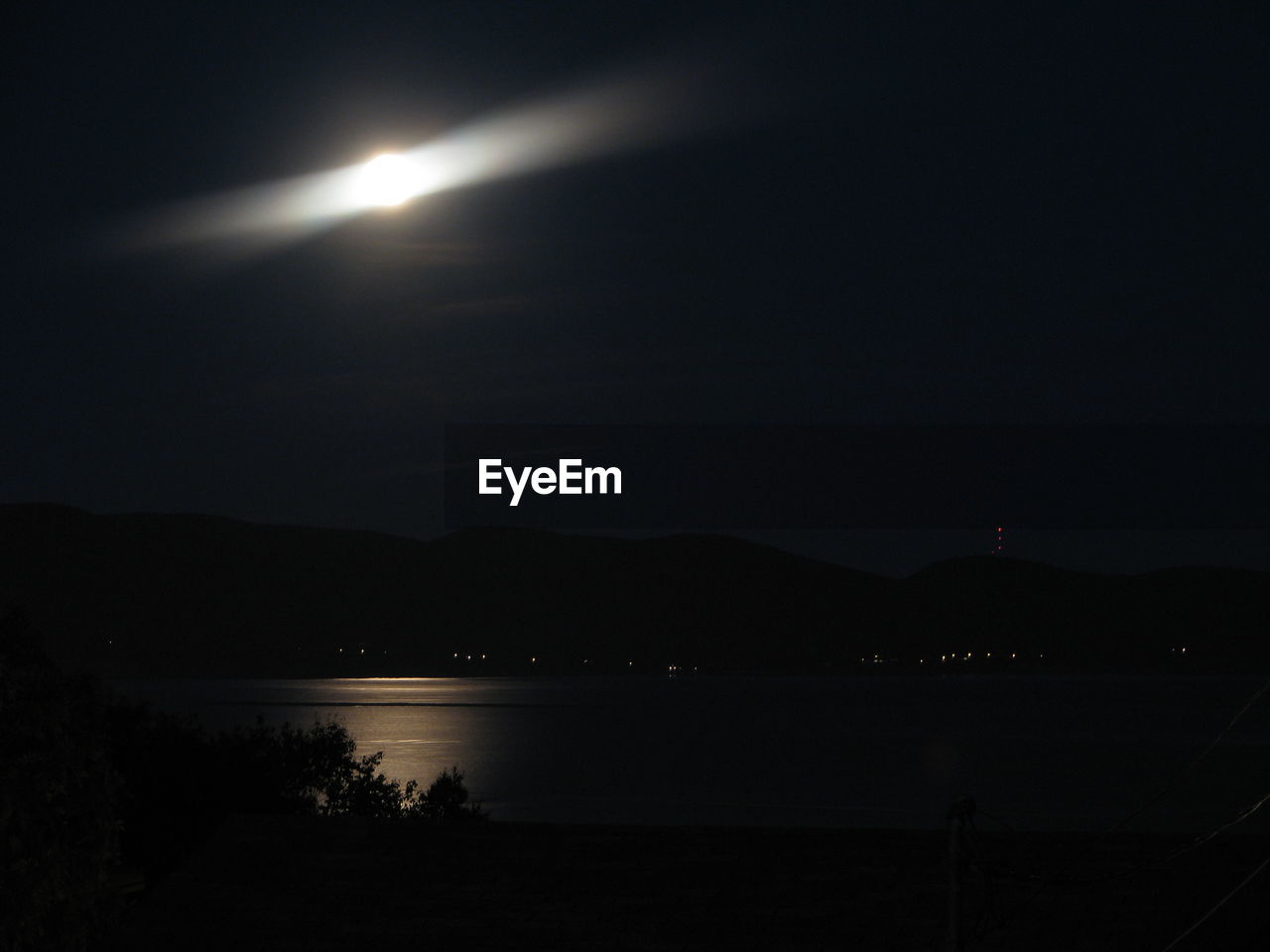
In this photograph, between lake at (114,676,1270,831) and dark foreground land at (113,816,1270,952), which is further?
lake at (114,676,1270,831)

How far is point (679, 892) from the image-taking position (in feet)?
56.1

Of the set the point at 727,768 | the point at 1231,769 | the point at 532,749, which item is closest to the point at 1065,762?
the point at 1231,769

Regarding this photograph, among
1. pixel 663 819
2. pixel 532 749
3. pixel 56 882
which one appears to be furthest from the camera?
pixel 532 749

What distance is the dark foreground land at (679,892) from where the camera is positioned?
52.9ft

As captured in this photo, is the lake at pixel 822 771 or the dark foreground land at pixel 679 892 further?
the lake at pixel 822 771

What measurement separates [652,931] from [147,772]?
17.5m

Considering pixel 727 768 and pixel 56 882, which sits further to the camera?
pixel 727 768

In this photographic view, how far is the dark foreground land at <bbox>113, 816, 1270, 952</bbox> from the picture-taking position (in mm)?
16125

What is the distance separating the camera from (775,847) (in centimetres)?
1786

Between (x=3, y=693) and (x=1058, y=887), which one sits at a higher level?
(x=3, y=693)

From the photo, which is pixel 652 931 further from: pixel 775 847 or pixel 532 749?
pixel 532 749

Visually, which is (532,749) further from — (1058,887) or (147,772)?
(1058,887)

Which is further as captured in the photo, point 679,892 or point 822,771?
point 822,771

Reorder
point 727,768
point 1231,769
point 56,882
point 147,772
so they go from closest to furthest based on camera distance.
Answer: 1. point 56,882
2. point 147,772
3. point 727,768
4. point 1231,769
